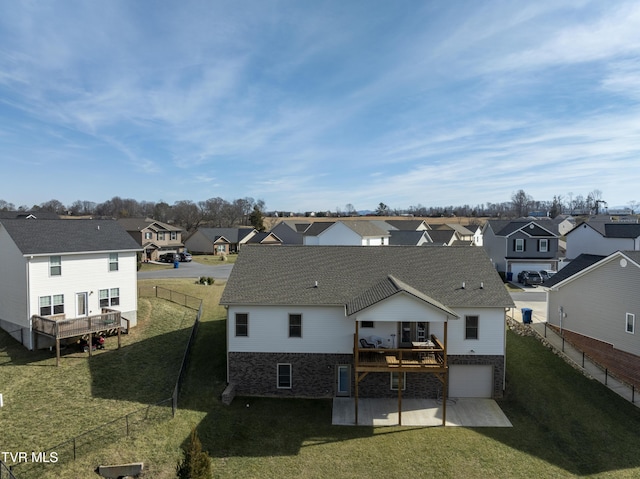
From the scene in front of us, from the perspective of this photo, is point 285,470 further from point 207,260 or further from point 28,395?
point 207,260

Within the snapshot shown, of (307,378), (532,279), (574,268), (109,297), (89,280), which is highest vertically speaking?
(574,268)

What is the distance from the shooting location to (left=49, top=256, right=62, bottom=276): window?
82.3ft

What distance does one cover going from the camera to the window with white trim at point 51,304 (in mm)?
24703

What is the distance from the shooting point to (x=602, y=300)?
25.0m

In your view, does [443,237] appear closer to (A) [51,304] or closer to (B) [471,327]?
(B) [471,327]

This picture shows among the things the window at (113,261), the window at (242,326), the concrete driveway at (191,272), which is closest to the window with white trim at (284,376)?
the window at (242,326)

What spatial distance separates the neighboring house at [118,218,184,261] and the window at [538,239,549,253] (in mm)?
52379

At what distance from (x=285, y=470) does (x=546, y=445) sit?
1054cm

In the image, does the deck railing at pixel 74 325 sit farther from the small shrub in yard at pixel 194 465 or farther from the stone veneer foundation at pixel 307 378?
the small shrub in yard at pixel 194 465

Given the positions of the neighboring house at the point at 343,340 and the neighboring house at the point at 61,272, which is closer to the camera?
the neighboring house at the point at 343,340

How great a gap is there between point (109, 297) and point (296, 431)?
1664 centimetres

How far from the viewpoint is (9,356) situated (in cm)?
2359

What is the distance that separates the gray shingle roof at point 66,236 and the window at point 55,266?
48cm

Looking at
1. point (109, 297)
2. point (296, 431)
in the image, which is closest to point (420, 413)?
point (296, 431)
